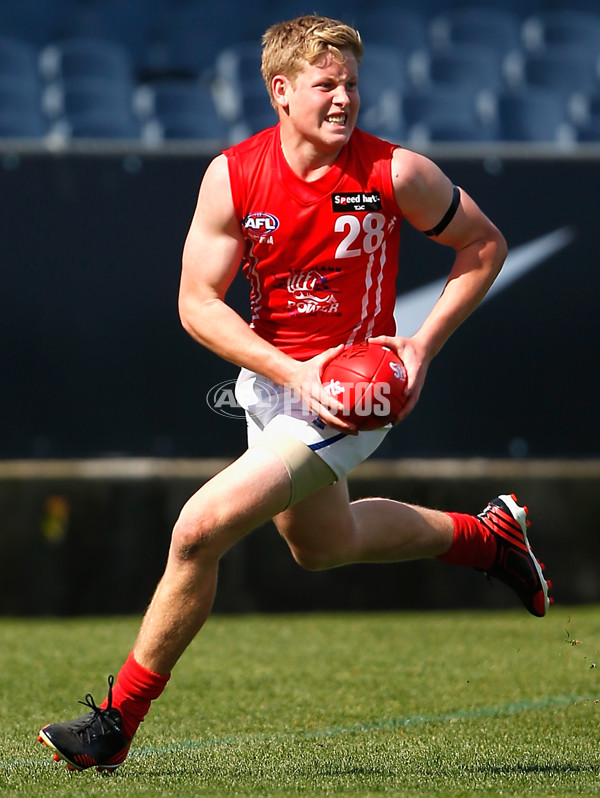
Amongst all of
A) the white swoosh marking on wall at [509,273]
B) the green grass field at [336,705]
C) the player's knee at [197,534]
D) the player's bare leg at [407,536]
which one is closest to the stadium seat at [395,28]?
the white swoosh marking on wall at [509,273]

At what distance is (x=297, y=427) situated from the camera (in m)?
4.09

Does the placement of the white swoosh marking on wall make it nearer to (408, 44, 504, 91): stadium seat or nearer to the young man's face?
(408, 44, 504, 91): stadium seat

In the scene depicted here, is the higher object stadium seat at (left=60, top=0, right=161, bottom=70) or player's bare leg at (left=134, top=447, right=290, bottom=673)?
stadium seat at (left=60, top=0, right=161, bottom=70)

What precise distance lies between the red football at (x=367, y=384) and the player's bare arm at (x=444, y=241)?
0.06 m

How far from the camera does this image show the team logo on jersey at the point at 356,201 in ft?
13.7

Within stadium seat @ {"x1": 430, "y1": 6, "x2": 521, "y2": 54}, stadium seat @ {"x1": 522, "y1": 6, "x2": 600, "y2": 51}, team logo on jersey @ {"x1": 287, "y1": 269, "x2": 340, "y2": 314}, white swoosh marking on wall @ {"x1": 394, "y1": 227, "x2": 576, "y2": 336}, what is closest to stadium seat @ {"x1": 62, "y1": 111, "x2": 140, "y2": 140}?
stadium seat @ {"x1": 430, "y1": 6, "x2": 521, "y2": 54}

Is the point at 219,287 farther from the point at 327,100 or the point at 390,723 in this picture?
the point at 390,723

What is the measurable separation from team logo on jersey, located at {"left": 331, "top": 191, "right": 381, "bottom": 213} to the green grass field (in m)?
1.84

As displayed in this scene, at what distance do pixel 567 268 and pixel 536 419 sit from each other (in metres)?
1.00

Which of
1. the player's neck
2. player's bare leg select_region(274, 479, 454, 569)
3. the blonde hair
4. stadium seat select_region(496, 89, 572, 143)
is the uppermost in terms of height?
stadium seat select_region(496, 89, 572, 143)

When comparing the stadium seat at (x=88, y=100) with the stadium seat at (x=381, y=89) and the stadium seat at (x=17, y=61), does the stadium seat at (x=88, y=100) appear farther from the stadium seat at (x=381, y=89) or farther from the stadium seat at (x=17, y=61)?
the stadium seat at (x=381, y=89)

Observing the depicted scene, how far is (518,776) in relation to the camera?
157 inches

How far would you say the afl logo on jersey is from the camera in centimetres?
416

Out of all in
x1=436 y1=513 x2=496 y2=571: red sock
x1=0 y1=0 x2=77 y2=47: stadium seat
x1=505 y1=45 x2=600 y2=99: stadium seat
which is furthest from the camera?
x1=0 y1=0 x2=77 y2=47: stadium seat
